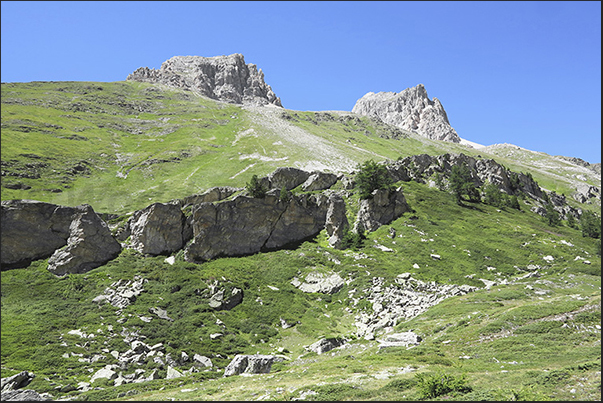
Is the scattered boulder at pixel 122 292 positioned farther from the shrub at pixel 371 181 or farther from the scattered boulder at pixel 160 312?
the shrub at pixel 371 181

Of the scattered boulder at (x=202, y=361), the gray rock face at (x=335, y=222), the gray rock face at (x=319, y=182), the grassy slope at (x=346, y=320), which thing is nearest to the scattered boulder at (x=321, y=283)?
the grassy slope at (x=346, y=320)

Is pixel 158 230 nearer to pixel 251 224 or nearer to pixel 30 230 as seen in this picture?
pixel 251 224

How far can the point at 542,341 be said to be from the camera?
2411 centimetres

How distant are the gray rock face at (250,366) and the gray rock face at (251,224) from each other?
29.1 meters

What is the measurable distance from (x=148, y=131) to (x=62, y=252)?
166492mm

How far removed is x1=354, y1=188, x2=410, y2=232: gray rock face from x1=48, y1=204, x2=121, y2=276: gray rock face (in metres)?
48.7

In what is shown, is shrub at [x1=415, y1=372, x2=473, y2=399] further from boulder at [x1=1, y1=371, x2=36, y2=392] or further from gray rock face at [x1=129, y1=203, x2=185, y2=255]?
gray rock face at [x1=129, y1=203, x2=185, y2=255]

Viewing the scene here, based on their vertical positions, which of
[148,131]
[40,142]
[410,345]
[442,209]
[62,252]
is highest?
[148,131]

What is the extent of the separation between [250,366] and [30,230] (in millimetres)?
42586

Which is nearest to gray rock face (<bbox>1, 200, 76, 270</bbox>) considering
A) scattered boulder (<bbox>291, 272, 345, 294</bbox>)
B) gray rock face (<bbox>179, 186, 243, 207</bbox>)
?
gray rock face (<bbox>179, 186, 243, 207</bbox>)

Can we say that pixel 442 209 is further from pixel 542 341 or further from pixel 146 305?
pixel 146 305

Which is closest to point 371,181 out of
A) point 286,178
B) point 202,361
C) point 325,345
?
point 286,178

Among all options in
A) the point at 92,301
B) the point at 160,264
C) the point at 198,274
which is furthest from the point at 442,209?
the point at 92,301

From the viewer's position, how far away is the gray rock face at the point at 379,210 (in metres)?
69.3
